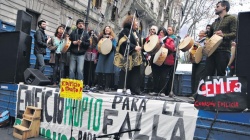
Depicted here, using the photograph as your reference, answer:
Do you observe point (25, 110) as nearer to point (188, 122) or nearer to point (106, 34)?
point (106, 34)

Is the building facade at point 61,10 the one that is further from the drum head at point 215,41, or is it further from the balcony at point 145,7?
the drum head at point 215,41

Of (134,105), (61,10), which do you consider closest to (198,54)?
(134,105)

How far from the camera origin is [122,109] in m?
4.70

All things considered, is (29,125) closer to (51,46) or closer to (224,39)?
(51,46)

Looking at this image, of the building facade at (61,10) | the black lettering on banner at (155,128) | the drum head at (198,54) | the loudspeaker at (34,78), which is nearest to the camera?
the black lettering on banner at (155,128)

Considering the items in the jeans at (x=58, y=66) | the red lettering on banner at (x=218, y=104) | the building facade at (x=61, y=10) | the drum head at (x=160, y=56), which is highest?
the building facade at (x=61, y=10)

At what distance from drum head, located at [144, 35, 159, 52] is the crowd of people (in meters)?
0.12

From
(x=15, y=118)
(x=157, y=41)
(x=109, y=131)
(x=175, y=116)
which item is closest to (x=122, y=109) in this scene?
(x=109, y=131)

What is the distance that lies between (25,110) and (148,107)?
3.16 m

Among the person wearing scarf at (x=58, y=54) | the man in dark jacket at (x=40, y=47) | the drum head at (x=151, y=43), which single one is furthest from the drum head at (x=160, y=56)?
the man in dark jacket at (x=40, y=47)

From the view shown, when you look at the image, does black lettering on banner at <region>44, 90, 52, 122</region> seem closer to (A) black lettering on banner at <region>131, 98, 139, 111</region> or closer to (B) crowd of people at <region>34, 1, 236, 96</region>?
(B) crowd of people at <region>34, 1, 236, 96</region>

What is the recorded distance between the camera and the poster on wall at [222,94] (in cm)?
351

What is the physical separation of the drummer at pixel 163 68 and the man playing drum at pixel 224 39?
1.11 metres

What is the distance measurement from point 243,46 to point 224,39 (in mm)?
1008
